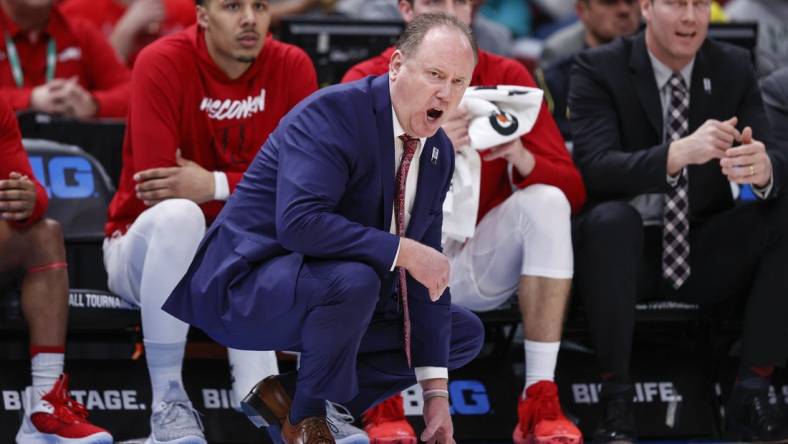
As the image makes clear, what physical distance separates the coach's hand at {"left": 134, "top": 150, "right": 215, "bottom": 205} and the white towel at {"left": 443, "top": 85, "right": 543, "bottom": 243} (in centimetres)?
76

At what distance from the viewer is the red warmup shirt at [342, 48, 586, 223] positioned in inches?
184

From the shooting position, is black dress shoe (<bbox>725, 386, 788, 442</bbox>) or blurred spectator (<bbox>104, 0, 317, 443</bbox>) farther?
black dress shoe (<bbox>725, 386, 788, 442</bbox>)

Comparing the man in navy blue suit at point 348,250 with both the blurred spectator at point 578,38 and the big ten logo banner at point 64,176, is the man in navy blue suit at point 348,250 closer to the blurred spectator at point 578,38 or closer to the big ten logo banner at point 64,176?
the big ten logo banner at point 64,176

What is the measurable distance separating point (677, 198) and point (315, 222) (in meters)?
1.69

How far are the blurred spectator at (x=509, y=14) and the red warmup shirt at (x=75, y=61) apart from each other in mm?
2888

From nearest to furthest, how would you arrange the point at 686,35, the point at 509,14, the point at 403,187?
the point at 403,187 → the point at 686,35 → the point at 509,14

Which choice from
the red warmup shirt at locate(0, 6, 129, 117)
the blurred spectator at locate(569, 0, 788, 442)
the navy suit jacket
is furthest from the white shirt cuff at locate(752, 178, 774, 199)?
the red warmup shirt at locate(0, 6, 129, 117)

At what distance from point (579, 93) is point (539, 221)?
0.68m

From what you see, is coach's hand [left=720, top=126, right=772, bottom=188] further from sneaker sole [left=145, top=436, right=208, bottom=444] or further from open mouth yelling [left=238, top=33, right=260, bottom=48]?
sneaker sole [left=145, top=436, right=208, bottom=444]

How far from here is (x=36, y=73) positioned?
5805 mm

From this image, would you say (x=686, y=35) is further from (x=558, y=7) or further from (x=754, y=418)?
(x=558, y=7)

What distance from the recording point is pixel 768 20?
7.77m

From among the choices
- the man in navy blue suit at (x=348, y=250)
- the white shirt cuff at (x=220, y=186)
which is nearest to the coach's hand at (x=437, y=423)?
the man in navy blue suit at (x=348, y=250)

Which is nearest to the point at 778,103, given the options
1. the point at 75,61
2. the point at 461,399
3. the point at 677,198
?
the point at 677,198
